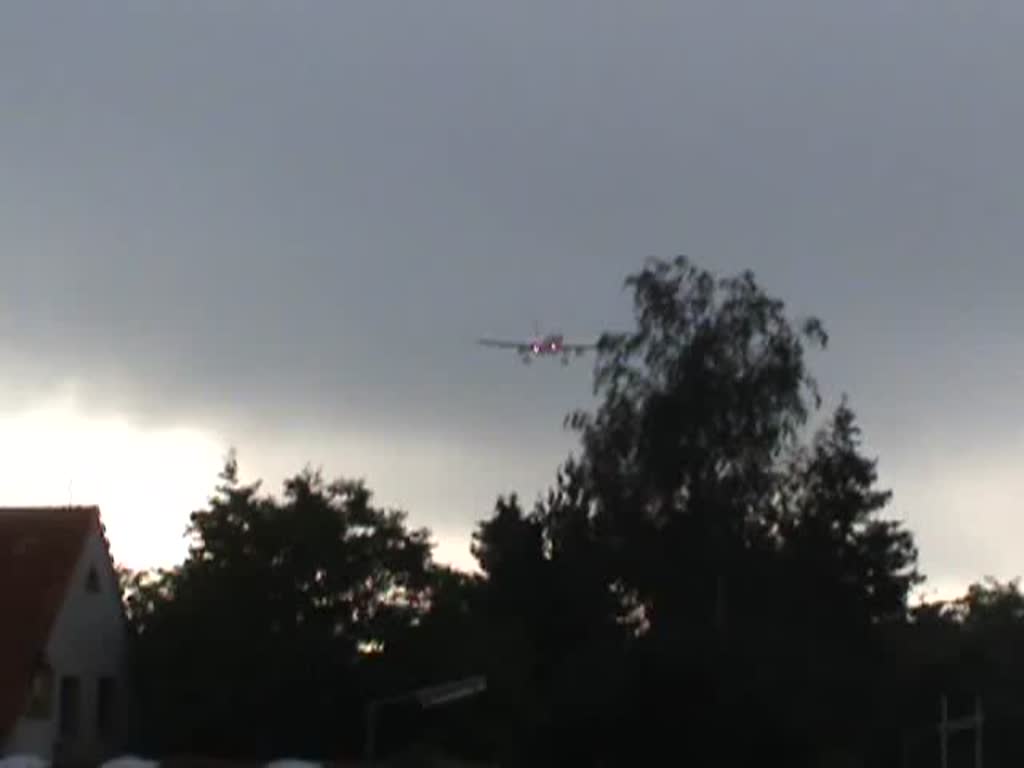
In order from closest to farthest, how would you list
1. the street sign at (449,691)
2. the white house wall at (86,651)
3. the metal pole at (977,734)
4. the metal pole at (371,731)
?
1. the street sign at (449,691)
2. the metal pole at (371,731)
3. the white house wall at (86,651)
4. the metal pole at (977,734)

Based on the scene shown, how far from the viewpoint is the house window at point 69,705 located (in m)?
62.1

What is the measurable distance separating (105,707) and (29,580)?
426cm

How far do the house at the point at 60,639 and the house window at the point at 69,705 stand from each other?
0.03 m

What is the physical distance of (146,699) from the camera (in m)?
63.8

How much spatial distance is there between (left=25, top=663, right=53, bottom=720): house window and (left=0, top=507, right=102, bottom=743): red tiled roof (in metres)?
0.35

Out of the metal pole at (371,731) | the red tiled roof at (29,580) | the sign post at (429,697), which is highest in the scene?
the red tiled roof at (29,580)

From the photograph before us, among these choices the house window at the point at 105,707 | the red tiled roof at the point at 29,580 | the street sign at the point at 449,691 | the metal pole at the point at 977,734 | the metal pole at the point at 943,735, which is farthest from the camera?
the metal pole at the point at 977,734

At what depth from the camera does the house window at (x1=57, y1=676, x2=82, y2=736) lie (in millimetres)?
62094

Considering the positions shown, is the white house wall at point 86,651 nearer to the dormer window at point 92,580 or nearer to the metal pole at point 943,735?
the dormer window at point 92,580

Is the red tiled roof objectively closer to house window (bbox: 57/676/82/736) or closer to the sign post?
house window (bbox: 57/676/82/736)

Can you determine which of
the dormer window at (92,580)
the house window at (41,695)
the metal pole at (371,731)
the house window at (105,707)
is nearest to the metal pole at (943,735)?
the metal pole at (371,731)

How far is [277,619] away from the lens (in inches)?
2505

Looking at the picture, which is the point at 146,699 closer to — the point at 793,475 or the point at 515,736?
the point at 515,736

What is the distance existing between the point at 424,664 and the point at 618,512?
13308 millimetres
